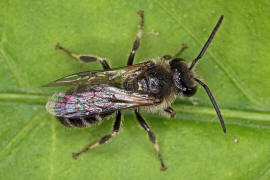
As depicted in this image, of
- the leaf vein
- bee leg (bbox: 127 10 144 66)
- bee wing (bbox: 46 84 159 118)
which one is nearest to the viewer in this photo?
bee wing (bbox: 46 84 159 118)

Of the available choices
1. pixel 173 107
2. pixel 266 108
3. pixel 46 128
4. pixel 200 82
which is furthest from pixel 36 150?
pixel 266 108

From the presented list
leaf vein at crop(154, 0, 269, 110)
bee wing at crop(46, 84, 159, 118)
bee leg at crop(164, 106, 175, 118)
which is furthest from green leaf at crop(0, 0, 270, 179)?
bee wing at crop(46, 84, 159, 118)

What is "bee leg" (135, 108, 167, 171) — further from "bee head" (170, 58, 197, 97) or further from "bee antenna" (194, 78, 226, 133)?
"bee antenna" (194, 78, 226, 133)

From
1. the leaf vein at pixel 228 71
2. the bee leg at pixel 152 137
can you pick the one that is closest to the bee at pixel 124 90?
the bee leg at pixel 152 137

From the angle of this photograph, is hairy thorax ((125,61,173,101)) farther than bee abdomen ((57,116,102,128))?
Yes

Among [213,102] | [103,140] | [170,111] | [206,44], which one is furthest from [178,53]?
[103,140]

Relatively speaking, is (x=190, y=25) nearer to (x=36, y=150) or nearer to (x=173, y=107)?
(x=173, y=107)

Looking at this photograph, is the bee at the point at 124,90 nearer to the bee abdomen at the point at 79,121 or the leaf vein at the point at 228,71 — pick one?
the bee abdomen at the point at 79,121
